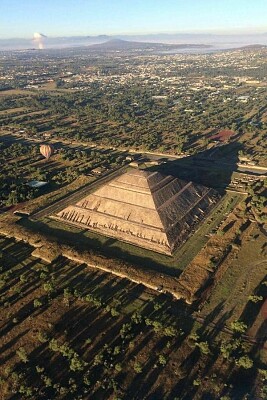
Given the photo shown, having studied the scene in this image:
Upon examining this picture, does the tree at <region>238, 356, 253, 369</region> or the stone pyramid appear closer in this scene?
the tree at <region>238, 356, 253, 369</region>

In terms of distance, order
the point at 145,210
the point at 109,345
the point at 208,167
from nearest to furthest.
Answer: the point at 109,345
the point at 145,210
the point at 208,167

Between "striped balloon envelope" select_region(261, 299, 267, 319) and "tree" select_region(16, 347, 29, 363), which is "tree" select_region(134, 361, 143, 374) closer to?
"tree" select_region(16, 347, 29, 363)

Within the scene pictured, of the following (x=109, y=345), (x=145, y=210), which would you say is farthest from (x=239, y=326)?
(x=145, y=210)

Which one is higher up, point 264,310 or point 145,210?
point 145,210

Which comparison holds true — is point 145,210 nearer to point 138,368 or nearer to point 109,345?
point 109,345

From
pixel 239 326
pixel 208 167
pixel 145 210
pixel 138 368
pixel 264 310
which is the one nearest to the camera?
pixel 138 368

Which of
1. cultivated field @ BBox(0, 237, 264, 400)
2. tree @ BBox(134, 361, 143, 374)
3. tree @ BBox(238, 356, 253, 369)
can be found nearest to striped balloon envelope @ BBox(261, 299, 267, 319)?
cultivated field @ BBox(0, 237, 264, 400)

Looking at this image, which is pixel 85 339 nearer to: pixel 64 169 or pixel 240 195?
pixel 240 195

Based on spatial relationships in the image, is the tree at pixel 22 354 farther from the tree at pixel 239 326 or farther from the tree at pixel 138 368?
the tree at pixel 239 326

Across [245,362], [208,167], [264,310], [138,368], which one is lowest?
[208,167]
